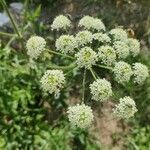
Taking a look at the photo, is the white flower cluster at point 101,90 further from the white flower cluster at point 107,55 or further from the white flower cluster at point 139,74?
the white flower cluster at point 139,74

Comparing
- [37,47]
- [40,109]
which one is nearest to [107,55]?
[37,47]

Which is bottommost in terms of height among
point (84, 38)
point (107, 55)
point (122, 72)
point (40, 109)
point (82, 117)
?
point (40, 109)

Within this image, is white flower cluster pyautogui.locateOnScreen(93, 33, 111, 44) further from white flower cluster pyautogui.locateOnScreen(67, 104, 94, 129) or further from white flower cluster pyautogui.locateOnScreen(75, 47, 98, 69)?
white flower cluster pyautogui.locateOnScreen(67, 104, 94, 129)

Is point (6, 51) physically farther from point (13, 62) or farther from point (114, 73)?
point (114, 73)

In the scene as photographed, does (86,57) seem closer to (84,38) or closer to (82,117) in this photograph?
(84,38)

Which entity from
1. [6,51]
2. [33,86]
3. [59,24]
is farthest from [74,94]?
[59,24]

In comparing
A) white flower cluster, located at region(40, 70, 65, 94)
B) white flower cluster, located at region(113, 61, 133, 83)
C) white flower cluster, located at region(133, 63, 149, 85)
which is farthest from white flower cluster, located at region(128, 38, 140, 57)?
white flower cluster, located at region(40, 70, 65, 94)
